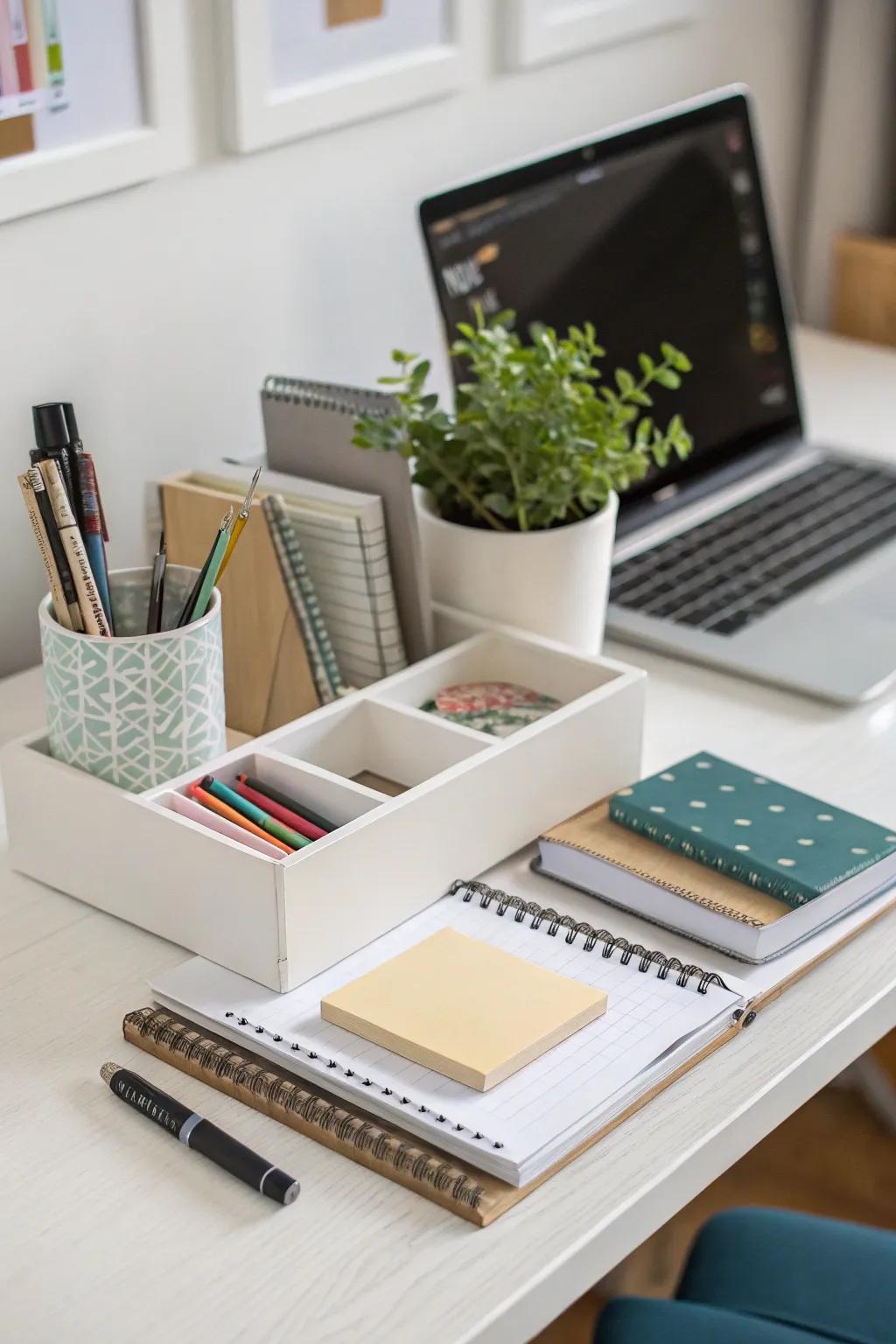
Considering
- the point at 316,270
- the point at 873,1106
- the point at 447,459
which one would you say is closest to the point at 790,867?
the point at 447,459

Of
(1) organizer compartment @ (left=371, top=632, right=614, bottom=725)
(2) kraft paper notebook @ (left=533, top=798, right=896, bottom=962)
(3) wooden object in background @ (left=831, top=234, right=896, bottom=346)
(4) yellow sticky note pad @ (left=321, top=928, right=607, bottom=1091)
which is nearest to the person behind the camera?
(4) yellow sticky note pad @ (left=321, top=928, right=607, bottom=1091)

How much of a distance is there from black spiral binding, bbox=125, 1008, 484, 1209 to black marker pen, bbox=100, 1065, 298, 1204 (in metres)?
0.03

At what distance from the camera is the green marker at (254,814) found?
2.85ft

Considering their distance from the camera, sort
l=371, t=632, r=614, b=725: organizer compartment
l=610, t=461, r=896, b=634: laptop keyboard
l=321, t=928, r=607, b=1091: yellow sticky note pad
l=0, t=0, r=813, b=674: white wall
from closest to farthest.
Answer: l=321, t=928, r=607, b=1091: yellow sticky note pad → l=371, t=632, r=614, b=725: organizer compartment → l=0, t=0, r=813, b=674: white wall → l=610, t=461, r=896, b=634: laptop keyboard

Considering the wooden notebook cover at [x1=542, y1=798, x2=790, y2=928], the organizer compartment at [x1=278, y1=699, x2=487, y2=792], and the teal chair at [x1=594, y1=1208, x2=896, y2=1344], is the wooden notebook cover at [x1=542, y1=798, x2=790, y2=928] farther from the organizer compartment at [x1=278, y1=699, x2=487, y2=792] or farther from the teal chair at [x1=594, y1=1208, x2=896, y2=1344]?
the teal chair at [x1=594, y1=1208, x2=896, y2=1344]

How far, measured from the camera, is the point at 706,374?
1516mm

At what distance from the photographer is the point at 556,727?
955 millimetres

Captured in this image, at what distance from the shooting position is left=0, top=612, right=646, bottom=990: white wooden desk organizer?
83 centimetres

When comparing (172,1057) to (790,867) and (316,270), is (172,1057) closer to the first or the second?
(790,867)

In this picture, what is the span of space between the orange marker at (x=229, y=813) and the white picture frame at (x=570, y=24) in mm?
873

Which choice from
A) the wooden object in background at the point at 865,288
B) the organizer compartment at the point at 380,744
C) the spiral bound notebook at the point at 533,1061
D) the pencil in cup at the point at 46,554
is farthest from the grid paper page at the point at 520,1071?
the wooden object in background at the point at 865,288

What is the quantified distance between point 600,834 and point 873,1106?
1.05 meters

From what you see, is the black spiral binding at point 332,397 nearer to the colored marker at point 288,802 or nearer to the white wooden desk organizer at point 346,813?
the white wooden desk organizer at point 346,813

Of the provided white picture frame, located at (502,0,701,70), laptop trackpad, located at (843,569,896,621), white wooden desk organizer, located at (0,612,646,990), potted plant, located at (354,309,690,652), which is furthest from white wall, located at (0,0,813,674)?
laptop trackpad, located at (843,569,896,621)
